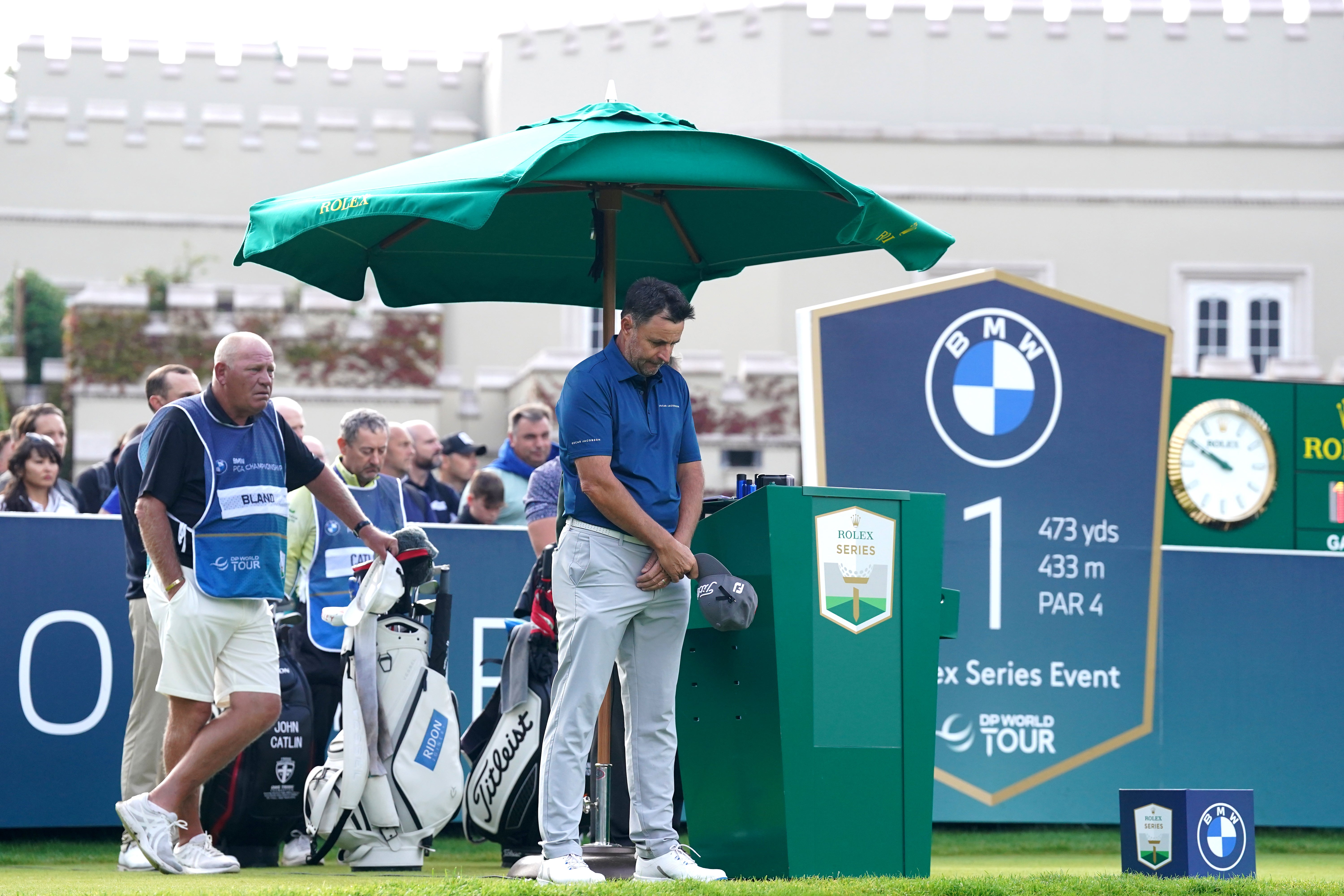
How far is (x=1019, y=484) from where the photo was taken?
918cm

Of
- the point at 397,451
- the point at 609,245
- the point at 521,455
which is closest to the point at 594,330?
the point at 521,455

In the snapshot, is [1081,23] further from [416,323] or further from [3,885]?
[3,885]

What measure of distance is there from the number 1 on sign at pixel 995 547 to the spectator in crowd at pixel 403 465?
290cm

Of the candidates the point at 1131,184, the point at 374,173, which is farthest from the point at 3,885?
the point at 1131,184

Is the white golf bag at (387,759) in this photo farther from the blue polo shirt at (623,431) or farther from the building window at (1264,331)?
the building window at (1264,331)

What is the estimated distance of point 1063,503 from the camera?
925cm

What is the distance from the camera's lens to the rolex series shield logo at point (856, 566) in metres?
5.80

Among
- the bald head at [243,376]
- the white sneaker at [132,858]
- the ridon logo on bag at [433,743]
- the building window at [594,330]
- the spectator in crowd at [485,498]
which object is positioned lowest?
the white sneaker at [132,858]

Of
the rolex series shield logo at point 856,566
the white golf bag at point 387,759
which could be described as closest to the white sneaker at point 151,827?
the white golf bag at point 387,759

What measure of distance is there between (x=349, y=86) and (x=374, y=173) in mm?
24839

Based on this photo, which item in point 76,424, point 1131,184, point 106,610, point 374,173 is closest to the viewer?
point 374,173

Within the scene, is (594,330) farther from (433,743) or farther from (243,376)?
(243,376)

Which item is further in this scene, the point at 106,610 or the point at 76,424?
the point at 76,424

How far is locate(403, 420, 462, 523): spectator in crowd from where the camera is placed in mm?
9906
